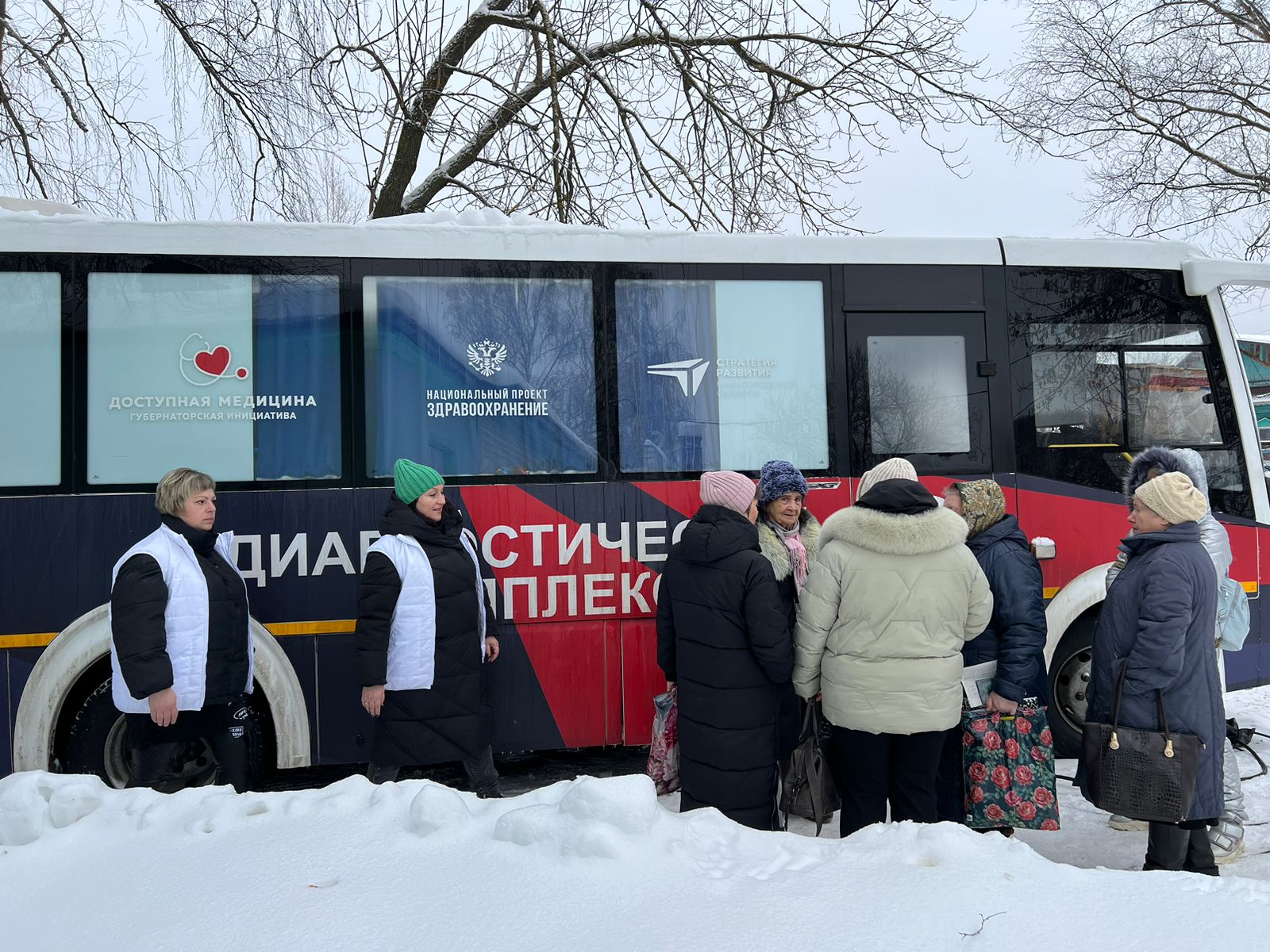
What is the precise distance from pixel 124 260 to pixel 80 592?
1.66m

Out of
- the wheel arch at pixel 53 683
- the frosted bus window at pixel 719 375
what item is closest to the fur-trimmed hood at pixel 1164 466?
the frosted bus window at pixel 719 375

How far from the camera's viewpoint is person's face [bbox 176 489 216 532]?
150 inches

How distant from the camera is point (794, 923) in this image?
2.07m

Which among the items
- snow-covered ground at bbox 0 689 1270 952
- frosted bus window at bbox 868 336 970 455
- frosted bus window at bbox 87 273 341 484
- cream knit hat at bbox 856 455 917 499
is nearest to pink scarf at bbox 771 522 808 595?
cream knit hat at bbox 856 455 917 499

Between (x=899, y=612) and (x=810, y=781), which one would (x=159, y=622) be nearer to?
(x=810, y=781)

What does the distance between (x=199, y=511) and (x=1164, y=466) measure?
400 centimetres

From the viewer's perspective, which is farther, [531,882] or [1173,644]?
[1173,644]

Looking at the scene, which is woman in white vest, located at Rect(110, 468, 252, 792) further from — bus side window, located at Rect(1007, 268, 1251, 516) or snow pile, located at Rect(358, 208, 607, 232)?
bus side window, located at Rect(1007, 268, 1251, 516)

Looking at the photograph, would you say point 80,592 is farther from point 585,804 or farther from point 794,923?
point 794,923

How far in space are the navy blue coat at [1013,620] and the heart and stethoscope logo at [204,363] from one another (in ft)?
12.0

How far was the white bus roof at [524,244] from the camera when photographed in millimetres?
4707

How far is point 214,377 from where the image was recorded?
15.6ft

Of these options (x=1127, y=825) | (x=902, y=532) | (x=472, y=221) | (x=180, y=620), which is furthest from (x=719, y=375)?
(x=1127, y=825)

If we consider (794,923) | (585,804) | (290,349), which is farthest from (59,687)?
(794,923)
